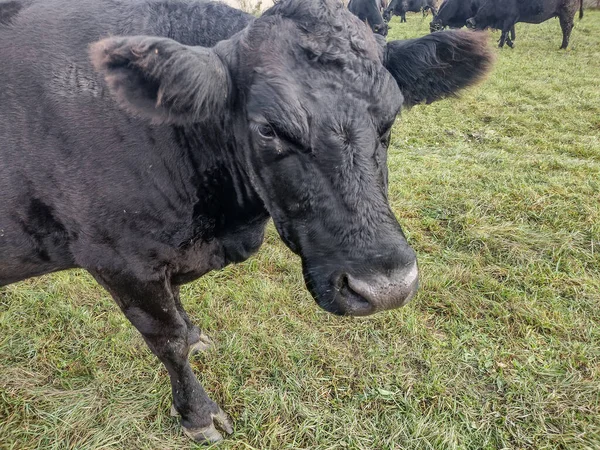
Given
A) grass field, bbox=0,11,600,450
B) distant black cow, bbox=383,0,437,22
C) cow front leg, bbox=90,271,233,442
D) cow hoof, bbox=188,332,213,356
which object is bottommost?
distant black cow, bbox=383,0,437,22

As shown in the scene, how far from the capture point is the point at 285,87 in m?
1.51

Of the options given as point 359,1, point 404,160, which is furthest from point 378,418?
point 359,1

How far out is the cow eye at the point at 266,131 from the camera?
156cm

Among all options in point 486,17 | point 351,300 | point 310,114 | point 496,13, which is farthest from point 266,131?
point 486,17

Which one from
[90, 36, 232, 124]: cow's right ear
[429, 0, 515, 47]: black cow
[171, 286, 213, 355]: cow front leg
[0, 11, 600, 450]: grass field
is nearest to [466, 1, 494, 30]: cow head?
[429, 0, 515, 47]: black cow

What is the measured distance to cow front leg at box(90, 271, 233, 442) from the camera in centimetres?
193

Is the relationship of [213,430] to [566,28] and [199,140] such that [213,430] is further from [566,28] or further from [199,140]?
[566,28]

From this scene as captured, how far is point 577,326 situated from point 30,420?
3474mm

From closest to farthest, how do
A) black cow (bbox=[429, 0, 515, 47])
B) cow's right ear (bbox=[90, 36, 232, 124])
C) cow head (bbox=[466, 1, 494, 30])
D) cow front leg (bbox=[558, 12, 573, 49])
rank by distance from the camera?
cow's right ear (bbox=[90, 36, 232, 124]) → cow front leg (bbox=[558, 12, 573, 49]) → cow head (bbox=[466, 1, 494, 30]) → black cow (bbox=[429, 0, 515, 47])

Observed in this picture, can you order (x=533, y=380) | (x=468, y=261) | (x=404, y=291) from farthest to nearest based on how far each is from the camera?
(x=468, y=261) < (x=533, y=380) < (x=404, y=291)

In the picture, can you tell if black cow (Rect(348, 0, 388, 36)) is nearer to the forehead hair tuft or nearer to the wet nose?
the forehead hair tuft

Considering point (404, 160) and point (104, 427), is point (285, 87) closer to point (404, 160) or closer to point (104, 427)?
point (104, 427)

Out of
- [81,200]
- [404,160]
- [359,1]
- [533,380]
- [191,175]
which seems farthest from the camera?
[359,1]

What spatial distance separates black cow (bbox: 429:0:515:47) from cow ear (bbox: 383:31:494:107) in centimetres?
1646
